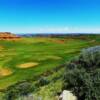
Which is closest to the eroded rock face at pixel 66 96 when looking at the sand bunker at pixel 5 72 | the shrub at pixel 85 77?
the shrub at pixel 85 77

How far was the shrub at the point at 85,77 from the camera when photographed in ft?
37.1

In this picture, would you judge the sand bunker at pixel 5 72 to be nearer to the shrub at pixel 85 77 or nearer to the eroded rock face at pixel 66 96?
the shrub at pixel 85 77

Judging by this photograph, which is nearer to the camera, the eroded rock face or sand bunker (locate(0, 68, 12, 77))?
the eroded rock face

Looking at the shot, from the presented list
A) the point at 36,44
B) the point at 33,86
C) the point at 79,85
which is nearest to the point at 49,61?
the point at 33,86

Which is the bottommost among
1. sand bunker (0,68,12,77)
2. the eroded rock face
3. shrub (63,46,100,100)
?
sand bunker (0,68,12,77)

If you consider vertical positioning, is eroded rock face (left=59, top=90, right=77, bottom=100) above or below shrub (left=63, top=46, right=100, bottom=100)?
below

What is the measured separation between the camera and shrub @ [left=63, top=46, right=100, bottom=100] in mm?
11297

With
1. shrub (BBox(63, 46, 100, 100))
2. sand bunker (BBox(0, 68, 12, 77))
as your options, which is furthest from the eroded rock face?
sand bunker (BBox(0, 68, 12, 77))

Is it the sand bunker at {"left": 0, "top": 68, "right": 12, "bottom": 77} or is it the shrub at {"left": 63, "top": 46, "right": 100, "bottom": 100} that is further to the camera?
the sand bunker at {"left": 0, "top": 68, "right": 12, "bottom": 77}

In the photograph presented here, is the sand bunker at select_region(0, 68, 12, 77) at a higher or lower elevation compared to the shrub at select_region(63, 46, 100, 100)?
lower

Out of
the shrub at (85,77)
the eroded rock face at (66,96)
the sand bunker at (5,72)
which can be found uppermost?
the shrub at (85,77)

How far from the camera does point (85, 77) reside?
39.0 feet

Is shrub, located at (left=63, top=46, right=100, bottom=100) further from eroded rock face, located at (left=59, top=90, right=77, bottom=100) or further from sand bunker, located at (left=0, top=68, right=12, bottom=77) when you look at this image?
sand bunker, located at (left=0, top=68, right=12, bottom=77)

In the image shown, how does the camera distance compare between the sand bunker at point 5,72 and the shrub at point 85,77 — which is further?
the sand bunker at point 5,72
